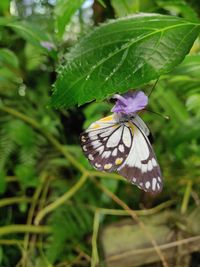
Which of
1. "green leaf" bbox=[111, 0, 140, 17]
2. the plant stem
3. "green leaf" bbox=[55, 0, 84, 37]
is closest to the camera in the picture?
"green leaf" bbox=[55, 0, 84, 37]

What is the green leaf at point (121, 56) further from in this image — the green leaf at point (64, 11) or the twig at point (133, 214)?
the twig at point (133, 214)

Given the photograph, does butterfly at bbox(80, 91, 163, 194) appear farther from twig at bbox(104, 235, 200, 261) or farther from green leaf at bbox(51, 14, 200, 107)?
twig at bbox(104, 235, 200, 261)

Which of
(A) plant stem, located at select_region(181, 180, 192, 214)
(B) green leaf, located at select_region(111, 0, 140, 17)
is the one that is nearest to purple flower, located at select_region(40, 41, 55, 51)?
(B) green leaf, located at select_region(111, 0, 140, 17)

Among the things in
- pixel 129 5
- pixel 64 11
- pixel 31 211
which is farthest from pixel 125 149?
pixel 31 211

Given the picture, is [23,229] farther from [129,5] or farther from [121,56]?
[121,56]

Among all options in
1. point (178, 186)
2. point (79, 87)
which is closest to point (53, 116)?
point (178, 186)

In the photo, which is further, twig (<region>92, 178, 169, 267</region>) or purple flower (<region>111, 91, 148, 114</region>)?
twig (<region>92, 178, 169, 267</region>)
